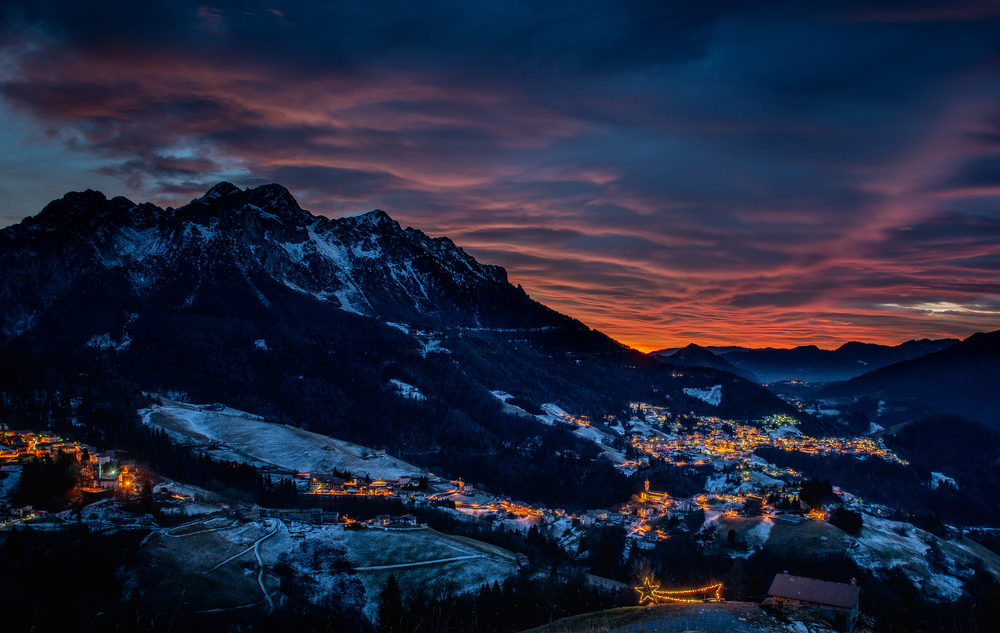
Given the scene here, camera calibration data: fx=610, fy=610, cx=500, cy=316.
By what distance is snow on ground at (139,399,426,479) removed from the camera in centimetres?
15662

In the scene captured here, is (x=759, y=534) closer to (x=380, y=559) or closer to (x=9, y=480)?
(x=380, y=559)

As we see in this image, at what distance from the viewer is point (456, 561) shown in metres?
84.1

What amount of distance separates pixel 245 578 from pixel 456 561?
27.3 metres

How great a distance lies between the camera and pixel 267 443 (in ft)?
553

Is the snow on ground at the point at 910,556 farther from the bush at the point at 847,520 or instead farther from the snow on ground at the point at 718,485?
the snow on ground at the point at 718,485

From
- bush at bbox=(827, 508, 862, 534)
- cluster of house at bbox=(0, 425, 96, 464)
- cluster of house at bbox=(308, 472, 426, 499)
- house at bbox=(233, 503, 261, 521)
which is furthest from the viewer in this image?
cluster of house at bbox=(308, 472, 426, 499)

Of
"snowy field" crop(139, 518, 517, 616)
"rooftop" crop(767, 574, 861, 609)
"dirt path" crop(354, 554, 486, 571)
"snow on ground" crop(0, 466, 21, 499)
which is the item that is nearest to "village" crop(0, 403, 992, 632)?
"snow on ground" crop(0, 466, 21, 499)

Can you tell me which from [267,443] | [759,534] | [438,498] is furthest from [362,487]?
[759,534]

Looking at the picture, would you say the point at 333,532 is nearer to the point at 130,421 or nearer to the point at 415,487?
the point at 415,487

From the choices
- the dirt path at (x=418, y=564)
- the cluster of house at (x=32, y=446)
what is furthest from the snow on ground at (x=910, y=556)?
the cluster of house at (x=32, y=446)

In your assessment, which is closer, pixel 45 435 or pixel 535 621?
pixel 535 621

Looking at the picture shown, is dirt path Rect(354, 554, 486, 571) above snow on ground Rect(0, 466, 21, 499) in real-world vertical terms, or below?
below

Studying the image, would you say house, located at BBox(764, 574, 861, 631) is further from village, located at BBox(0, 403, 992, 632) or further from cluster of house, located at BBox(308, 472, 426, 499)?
cluster of house, located at BBox(308, 472, 426, 499)

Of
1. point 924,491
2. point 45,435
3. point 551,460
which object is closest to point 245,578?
point 45,435
